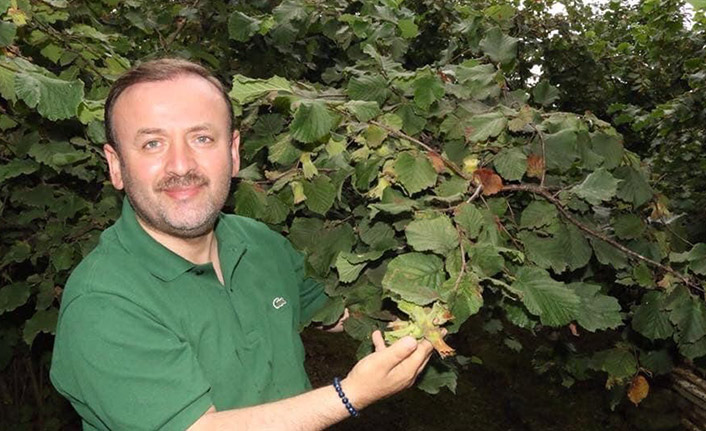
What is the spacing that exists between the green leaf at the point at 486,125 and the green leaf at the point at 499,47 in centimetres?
41

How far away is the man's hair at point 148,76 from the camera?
1.83 m

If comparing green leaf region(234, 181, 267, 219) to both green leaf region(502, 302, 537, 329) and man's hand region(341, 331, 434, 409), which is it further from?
green leaf region(502, 302, 537, 329)

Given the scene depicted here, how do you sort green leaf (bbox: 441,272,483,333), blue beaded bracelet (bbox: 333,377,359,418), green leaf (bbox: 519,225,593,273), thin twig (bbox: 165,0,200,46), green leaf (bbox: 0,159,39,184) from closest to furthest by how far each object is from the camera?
1. green leaf (bbox: 441,272,483,333)
2. blue beaded bracelet (bbox: 333,377,359,418)
3. green leaf (bbox: 519,225,593,273)
4. green leaf (bbox: 0,159,39,184)
5. thin twig (bbox: 165,0,200,46)

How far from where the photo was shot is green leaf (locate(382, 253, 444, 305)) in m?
1.30

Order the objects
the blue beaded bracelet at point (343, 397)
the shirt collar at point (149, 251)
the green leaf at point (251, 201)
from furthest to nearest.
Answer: the green leaf at point (251, 201)
the shirt collar at point (149, 251)
the blue beaded bracelet at point (343, 397)

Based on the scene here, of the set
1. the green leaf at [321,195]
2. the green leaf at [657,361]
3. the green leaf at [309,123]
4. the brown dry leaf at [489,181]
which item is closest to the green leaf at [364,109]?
the green leaf at [309,123]

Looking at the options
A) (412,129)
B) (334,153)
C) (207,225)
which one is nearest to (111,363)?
(207,225)

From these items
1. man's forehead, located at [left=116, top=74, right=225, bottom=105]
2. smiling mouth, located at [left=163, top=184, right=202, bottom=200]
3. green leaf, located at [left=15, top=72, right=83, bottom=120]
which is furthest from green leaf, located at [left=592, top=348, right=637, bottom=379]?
green leaf, located at [left=15, top=72, right=83, bottom=120]

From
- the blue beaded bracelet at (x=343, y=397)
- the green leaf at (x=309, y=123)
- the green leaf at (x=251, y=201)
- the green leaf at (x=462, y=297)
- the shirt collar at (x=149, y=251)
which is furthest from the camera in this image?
the green leaf at (x=251, y=201)

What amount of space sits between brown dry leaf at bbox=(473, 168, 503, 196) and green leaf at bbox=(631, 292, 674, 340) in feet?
2.09

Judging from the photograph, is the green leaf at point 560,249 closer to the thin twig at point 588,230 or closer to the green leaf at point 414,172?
Answer: the thin twig at point 588,230

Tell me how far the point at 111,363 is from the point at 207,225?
1.84 ft

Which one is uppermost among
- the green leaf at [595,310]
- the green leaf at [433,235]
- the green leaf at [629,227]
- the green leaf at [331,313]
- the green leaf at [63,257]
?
the green leaf at [433,235]

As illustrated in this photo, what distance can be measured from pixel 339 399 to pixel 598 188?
0.93 metres
